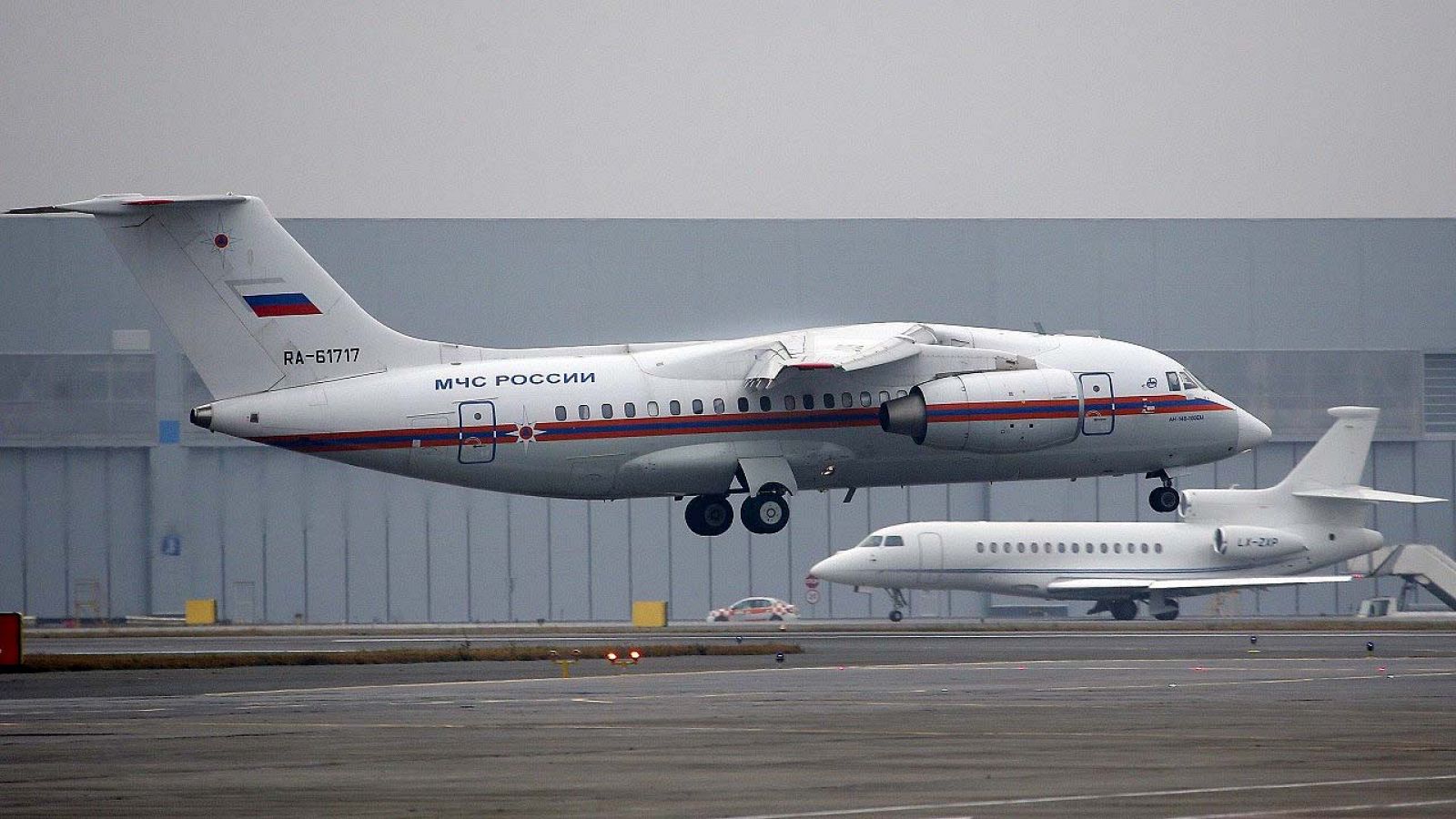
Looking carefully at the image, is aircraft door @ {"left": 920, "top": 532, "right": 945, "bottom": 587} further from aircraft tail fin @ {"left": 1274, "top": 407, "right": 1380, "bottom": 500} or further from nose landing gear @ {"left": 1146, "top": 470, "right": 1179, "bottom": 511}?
nose landing gear @ {"left": 1146, "top": 470, "right": 1179, "bottom": 511}

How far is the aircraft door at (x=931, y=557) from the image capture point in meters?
63.1

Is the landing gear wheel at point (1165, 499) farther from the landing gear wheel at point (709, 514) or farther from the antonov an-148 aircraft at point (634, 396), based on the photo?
the landing gear wheel at point (709, 514)

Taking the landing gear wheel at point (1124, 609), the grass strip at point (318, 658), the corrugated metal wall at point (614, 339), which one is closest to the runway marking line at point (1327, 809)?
the grass strip at point (318, 658)

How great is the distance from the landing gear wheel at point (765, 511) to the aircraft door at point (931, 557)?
2163cm

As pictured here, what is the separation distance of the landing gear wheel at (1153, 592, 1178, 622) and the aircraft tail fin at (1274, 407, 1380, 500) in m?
5.49

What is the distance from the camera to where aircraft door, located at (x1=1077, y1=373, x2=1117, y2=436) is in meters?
42.8

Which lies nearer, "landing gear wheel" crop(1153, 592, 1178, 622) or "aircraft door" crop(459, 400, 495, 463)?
"aircraft door" crop(459, 400, 495, 463)

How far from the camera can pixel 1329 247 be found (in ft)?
261

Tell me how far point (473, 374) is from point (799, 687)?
12864mm

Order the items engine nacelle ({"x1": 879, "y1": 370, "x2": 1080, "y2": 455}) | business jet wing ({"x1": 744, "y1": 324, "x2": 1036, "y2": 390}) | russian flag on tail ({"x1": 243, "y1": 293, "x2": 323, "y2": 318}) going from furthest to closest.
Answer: engine nacelle ({"x1": 879, "y1": 370, "x2": 1080, "y2": 455})
business jet wing ({"x1": 744, "y1": 324, "x2": 1036, "y2": 390})
russian flag on tail ({"x1": 243, "y1": 293, "x2": 323, "y2": 318})

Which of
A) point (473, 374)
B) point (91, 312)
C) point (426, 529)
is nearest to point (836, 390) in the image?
point (473, 374)

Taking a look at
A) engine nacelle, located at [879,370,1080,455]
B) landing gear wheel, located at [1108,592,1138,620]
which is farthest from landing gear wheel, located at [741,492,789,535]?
landing gear wheel, located at [1108,592,1138,620]

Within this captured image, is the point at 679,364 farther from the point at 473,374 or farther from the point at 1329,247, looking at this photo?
the point at 1329,247

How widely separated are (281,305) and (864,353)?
12741mm
